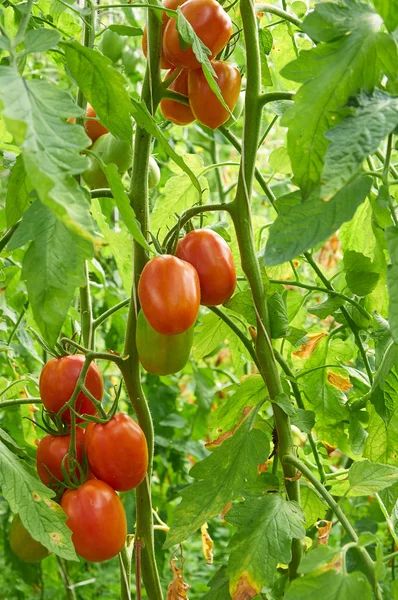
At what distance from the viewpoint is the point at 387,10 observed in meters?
0.62

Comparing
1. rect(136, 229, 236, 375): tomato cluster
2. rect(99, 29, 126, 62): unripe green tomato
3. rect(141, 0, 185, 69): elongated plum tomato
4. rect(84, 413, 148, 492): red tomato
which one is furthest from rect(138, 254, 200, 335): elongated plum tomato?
rect(99, 29, 126, 62): unripe green tomato

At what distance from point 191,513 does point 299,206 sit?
38cm

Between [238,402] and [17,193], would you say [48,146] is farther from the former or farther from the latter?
[238,402]

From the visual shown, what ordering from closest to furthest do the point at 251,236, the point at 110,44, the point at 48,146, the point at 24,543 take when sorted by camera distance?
1. the point at 48,146
2. the point at 251,236
3. the point at 24,543
4. the point at 110,44

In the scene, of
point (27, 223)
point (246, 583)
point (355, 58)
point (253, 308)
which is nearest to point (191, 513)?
point (246, 583)

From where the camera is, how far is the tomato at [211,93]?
33.1 inches

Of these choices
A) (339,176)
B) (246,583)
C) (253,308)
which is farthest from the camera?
(253,308)

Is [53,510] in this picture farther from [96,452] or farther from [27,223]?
[27,223]

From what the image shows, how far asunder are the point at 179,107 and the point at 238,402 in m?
0.39

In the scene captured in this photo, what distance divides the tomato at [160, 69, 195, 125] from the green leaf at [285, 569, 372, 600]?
1.75 ft

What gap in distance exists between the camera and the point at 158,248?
0.86 metres

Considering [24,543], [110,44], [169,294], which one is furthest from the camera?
[110,44]

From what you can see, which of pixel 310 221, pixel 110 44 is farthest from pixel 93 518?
pixel 110 44

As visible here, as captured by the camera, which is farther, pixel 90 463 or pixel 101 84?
pixel 90 463
